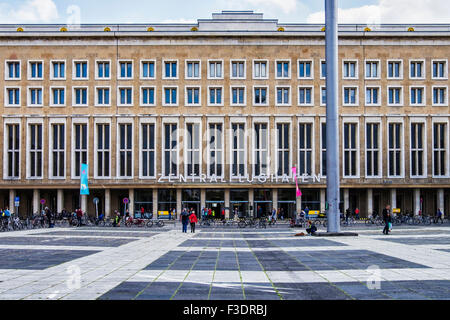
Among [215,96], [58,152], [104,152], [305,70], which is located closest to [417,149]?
[305,70]

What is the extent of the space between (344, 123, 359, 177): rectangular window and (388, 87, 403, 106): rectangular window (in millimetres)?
5350

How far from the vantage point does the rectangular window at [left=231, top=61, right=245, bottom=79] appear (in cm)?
6019

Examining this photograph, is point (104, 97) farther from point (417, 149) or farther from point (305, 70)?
point (417, 149)

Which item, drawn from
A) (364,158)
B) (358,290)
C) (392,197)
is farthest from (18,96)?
(358,290)

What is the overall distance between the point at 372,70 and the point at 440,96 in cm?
899

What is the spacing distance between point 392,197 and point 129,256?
48.1m

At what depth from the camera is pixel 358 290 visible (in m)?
10.6

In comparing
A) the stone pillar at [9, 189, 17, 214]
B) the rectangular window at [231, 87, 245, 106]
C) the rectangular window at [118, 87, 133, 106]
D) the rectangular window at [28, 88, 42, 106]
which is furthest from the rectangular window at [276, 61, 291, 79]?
the stone pillar at [9, 189, 17, 214]

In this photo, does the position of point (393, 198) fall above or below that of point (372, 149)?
below

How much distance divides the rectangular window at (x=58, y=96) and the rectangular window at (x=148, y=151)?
10.6 m

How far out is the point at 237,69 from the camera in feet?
198

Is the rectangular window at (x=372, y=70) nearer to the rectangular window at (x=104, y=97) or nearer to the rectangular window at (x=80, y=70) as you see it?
the rectangular window at (x=104, y=97)

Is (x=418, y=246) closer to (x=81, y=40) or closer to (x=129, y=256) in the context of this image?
(x=129, y=256)

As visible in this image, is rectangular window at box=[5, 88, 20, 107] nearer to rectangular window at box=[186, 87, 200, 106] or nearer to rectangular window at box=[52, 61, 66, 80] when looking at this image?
rectangular window at box=[52, 61, 66, 80]
